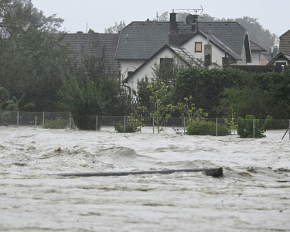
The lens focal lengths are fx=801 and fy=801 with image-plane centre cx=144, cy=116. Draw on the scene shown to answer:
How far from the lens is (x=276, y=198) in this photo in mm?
14352

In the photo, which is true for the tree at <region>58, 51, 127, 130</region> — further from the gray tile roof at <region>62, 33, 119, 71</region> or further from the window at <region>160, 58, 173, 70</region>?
the gray tile roof at <region>62, 33, 119, 71</region>

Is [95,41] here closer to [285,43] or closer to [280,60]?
[285,43]

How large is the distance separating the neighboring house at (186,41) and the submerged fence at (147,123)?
1123 inches

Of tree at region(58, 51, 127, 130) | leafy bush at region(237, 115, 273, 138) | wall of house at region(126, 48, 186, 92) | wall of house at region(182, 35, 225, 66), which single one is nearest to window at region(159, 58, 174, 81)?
tree at region(58, 51, 127, 130)

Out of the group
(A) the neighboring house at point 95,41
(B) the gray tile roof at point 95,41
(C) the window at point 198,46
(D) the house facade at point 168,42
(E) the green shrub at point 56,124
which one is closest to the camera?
(E) the green shrub at point 56,124

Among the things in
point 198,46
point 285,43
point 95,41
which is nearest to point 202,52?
point 198,46

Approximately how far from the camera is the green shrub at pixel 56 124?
1640 inches

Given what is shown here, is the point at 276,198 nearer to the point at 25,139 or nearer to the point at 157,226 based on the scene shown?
the point at 157,226

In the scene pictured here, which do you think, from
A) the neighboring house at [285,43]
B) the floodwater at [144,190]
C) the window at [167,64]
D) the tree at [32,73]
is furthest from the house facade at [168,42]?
the floodwater at [144,190]

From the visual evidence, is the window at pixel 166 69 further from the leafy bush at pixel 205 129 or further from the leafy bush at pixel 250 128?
the leafy bush at pixel 250 128

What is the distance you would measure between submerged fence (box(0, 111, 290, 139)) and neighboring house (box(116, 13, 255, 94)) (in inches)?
1123

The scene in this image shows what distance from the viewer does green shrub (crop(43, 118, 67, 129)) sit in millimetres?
41656

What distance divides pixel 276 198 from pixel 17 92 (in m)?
38.9

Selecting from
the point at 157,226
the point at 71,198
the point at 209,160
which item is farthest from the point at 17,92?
the point at 157,226
